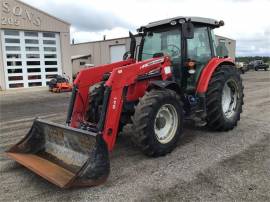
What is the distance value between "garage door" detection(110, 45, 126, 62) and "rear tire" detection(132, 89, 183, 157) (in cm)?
2502

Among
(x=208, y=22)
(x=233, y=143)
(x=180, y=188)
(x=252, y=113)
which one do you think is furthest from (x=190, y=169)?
(x=252, y=113)

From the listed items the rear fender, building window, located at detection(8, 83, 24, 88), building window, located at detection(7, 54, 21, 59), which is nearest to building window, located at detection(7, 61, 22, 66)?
building window, located at detection(7, 54, 21, 59)

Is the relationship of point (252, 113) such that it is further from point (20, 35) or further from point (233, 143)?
point (20, 35)

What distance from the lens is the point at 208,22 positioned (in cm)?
607

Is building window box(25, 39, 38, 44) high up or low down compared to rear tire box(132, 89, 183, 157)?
up

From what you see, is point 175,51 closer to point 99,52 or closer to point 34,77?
point 34,77

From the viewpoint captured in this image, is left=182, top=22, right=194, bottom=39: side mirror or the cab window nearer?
left=182, top=22, right=194, bottom=39: side mirror

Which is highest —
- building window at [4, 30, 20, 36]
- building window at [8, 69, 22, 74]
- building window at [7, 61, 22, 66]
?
building window at [4, 30, 20, 36]

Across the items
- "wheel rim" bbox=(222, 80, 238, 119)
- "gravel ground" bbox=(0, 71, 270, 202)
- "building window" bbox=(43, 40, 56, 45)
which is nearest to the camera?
"gravel ground" bbox=(0, 71, 270, 202)

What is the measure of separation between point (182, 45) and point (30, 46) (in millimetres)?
15072

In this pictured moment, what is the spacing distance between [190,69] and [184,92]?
44 centimetres

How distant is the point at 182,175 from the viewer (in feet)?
13.4

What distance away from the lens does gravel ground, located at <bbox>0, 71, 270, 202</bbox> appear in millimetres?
3551

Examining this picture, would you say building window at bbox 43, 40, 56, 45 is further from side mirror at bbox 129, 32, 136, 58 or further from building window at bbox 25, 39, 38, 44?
side mirror at bbox 129, 32, 136, 58
